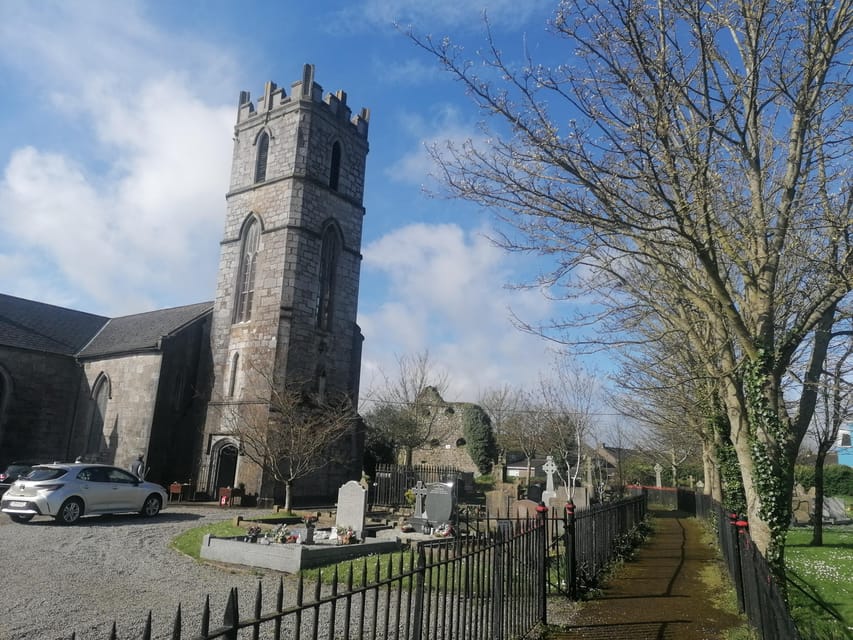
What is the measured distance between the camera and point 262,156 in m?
28.0

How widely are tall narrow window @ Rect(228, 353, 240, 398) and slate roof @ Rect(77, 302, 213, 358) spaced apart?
2.99m

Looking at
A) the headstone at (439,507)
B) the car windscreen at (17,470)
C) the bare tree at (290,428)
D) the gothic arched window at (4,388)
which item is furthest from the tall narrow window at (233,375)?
the headstone at (439,507)

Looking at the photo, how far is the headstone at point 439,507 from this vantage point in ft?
47.7

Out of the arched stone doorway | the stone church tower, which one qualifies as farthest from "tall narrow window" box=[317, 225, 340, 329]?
the arched stone doorway

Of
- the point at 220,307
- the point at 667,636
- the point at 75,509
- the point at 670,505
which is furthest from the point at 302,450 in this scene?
the point at 670,505

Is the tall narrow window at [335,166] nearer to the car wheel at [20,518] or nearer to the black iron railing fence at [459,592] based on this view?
the car wheel at [20,518]

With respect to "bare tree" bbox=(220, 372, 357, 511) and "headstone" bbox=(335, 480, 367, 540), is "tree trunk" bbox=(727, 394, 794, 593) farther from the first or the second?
"bare tree" bbox=(220, 372, 357, 511)

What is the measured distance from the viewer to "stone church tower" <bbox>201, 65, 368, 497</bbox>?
24.3 meters

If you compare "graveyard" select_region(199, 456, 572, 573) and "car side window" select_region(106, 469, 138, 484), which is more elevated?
"car side window" select_region(106, 469, 138, 484)

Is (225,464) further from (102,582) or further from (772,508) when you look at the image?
(772,508)

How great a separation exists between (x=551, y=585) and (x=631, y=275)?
6.37 meters

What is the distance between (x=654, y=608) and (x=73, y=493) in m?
13.5

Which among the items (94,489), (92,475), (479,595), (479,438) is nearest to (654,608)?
(479,595)

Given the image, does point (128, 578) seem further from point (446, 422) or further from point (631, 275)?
point (446, 422)
